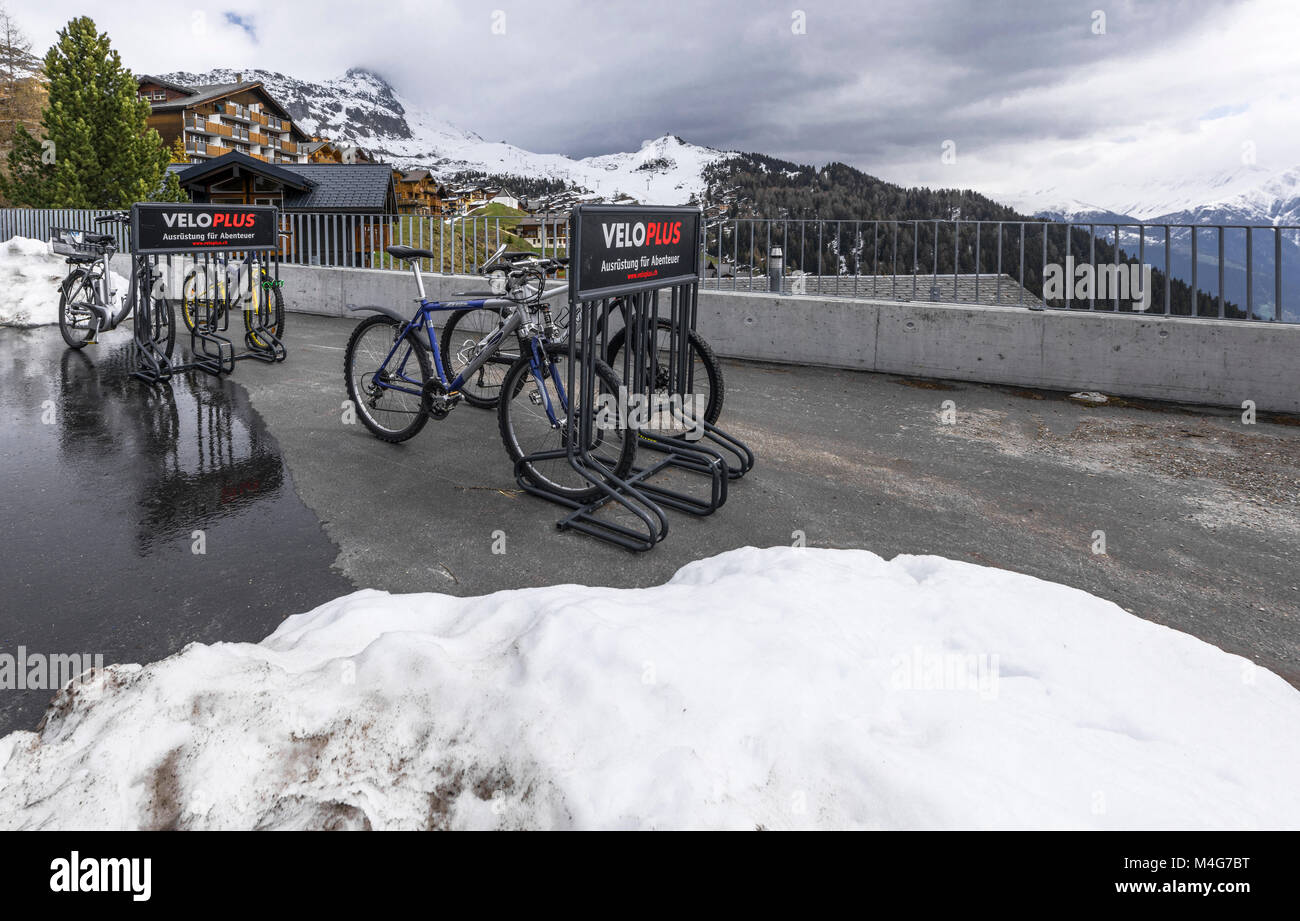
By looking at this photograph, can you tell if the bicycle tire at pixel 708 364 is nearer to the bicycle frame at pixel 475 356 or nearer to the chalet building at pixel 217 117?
the bicycle frame at pixel 475 356

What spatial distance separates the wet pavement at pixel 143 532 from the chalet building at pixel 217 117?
9422 cm

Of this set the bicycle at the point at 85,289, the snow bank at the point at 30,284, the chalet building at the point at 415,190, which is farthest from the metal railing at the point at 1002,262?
the chalet building at the point at 415,190

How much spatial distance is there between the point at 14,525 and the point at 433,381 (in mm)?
2710

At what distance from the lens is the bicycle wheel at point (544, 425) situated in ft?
18.0

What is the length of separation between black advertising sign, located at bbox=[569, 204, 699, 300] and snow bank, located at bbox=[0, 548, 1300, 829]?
2.29 metres

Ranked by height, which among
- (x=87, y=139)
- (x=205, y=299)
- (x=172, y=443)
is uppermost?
(x=87, y=139)

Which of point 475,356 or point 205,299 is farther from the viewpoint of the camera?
point 205,299

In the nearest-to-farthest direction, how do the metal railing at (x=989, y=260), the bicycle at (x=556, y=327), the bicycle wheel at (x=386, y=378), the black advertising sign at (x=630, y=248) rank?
1. the black advertising sign at (x=630, y=248)
2. the bicycle at (x=556, y=327)
3. the bicycle wheel at (x=386, y=378)
4. the metal railing at (x=989, y=260)

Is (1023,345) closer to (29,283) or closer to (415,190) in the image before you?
(29,283)

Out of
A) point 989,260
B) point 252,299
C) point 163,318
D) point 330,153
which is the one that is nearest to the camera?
point 163,318

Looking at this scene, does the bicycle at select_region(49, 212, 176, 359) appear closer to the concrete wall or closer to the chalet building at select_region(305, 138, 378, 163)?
the concrete wall

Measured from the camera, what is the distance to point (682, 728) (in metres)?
2.48

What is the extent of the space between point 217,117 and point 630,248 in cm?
11667

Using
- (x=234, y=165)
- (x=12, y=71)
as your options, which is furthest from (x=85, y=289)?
(x=12, y=71)
